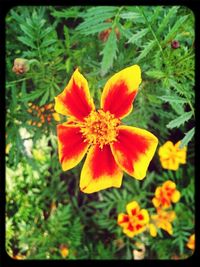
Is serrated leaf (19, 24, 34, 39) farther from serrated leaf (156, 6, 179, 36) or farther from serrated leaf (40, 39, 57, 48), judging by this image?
serrated leaf (156, 6, 179, 36)

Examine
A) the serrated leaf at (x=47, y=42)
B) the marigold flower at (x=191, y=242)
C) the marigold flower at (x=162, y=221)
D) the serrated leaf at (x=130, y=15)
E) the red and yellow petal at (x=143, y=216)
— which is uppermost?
the serrated leaf at (x=130, y=15)

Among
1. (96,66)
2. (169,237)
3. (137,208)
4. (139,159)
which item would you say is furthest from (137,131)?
(169,237)

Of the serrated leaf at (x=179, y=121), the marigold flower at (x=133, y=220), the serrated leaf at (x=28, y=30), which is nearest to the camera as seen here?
the serrated leaf at (x=179, y=121)

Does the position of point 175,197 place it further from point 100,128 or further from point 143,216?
point 100,128

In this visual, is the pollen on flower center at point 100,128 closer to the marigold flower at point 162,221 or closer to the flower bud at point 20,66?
the flower bud at point 20,66

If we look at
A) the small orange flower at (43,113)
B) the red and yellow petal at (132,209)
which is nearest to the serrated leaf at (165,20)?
the small orange flower at (43,113)
